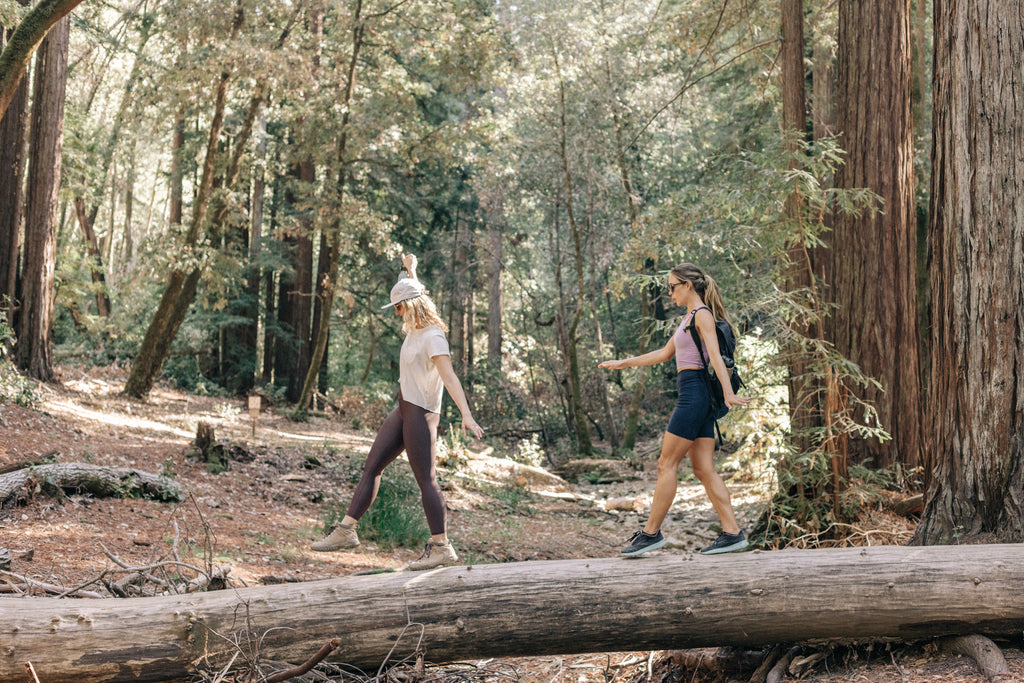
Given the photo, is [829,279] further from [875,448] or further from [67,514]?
[67,514]

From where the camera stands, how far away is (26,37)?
287 inches

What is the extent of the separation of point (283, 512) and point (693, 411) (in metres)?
6.49

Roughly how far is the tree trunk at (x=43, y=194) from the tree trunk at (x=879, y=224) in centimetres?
1256

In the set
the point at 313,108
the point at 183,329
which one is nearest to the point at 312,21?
the point at 313,108

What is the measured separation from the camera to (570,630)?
14.6 feet

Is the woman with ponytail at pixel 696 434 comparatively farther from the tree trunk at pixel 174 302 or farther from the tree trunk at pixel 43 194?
the tree trunk at pixel 174 302

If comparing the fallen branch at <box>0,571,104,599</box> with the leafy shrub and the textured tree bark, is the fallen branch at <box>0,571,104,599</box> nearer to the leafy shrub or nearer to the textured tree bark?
the leafy shrub

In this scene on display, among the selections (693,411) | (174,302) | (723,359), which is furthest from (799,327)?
(174,302)

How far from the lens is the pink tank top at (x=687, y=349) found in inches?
204

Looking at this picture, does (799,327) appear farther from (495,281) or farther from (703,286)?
(495,281)

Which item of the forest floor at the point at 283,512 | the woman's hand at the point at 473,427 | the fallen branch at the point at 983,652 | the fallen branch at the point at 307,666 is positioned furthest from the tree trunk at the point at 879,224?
the fallen branch at the point at 307,666

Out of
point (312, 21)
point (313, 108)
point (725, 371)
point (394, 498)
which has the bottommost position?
point (394, 498)

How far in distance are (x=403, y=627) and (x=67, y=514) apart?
5027mm

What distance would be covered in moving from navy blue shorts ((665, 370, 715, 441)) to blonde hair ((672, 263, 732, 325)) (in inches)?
18.9
